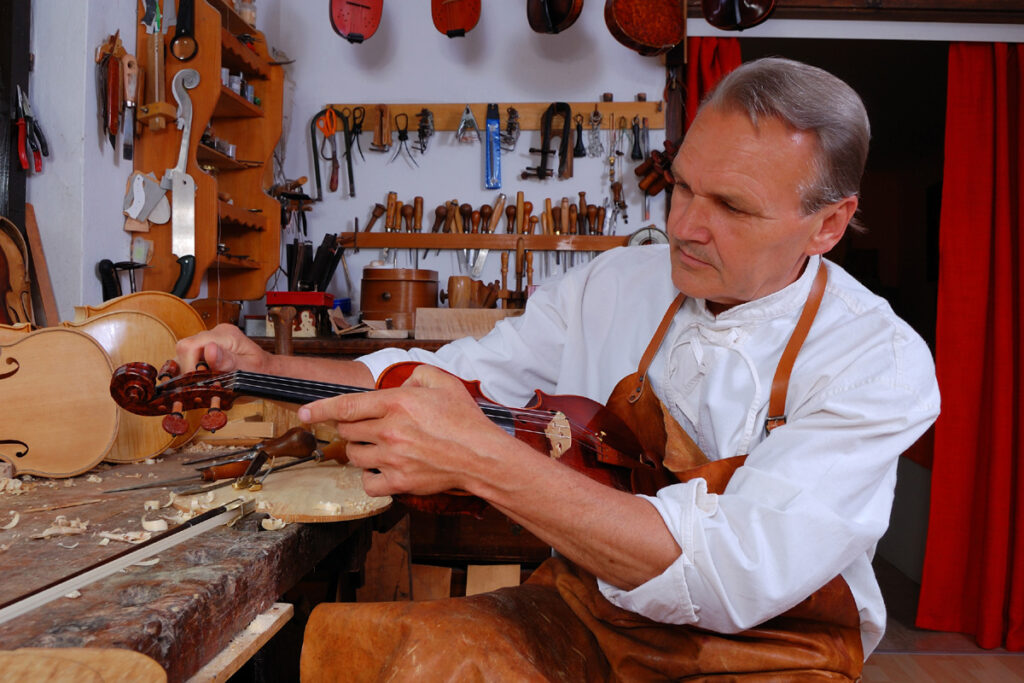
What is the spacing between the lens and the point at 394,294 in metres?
3.85

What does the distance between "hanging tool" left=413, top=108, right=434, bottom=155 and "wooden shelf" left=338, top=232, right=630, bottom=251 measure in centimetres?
53

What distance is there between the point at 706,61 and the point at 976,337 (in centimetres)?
199

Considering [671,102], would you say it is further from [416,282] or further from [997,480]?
[997,480]

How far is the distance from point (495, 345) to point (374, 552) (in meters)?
0.83

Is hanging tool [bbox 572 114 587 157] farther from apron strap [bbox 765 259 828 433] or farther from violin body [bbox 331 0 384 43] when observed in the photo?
apron strap [bbox 765 259 828 433]

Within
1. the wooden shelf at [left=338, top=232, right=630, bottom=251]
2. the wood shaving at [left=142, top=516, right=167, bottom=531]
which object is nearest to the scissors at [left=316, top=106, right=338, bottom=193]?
the wooden shelf at [left=338, top=232, right=630, bottom=251]

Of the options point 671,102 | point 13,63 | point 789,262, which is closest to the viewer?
point 789,262

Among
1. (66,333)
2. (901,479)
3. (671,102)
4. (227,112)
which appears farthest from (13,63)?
(901,479)

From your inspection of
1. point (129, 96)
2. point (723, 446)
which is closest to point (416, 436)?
point (723, 446)

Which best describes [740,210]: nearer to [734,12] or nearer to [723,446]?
[723,446]

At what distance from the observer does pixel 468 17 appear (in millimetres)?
3992

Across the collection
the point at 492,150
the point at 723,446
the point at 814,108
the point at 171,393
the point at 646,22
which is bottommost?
the point at 723,446

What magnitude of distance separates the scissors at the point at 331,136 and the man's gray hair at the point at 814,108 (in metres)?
3.07

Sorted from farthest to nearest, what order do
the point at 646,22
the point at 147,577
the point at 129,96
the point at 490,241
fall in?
the point at 490,241, the point at 646,22, the point at 129,96, the point at 147,577
